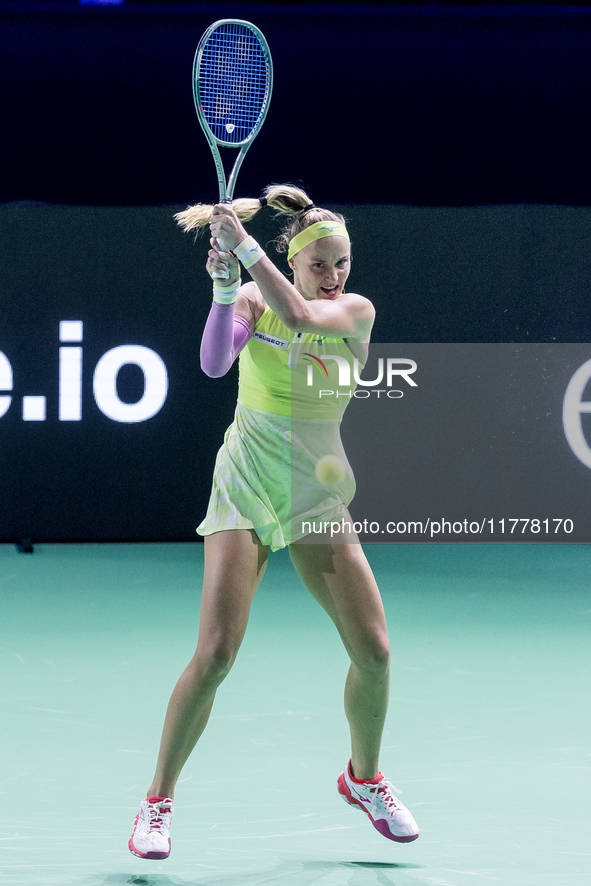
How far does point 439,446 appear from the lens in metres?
6.71

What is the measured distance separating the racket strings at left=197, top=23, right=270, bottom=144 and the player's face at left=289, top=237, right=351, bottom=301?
44cm

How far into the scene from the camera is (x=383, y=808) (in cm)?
254

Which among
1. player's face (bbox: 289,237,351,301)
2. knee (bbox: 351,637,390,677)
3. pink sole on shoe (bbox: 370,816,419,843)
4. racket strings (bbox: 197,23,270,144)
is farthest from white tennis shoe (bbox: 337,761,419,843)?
racket strings (bbox: 197,23,270,144)

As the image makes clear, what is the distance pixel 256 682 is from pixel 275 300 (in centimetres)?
199

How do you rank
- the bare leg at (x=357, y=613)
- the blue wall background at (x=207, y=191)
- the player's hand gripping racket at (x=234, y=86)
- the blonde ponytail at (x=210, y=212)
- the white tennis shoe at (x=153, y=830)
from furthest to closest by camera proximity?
the blue wall background at (x=207, y=191) → the player's hand gripping racket at (x=234, y=86) → the blonde ponytail at (x=210, y=212) → the bare leg at (x=357, y=613) → the white tennis shoe at (x=153, y=830)

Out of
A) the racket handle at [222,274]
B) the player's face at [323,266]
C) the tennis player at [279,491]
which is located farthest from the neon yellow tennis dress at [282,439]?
the racket handle at [222,274]

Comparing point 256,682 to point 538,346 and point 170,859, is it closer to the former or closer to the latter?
point 170,859

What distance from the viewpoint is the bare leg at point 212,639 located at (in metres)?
2.36

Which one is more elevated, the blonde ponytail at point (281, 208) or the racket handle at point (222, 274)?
the blonde ponytail at point (281, 208)

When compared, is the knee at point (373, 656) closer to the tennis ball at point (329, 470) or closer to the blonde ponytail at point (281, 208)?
the tennis ball at point (329, 470)

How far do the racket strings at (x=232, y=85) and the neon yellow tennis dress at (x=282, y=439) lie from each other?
1.98 ft

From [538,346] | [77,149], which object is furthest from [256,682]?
[77,149]

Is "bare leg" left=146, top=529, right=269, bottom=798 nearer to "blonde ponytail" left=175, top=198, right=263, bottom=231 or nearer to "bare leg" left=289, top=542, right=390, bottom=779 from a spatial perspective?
"bare leg" left=289, top=542, right=390, bottom=779

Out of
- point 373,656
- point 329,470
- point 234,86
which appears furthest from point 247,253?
point 373,656
